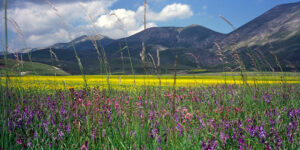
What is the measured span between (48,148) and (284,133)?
9.86 ft

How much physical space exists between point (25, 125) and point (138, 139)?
1.58 metres

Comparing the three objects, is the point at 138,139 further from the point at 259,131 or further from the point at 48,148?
the point at 259,131

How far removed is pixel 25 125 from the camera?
2.83m

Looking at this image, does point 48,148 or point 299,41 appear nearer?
point 48,148

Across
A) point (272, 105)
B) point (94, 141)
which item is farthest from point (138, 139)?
point (272, 105)

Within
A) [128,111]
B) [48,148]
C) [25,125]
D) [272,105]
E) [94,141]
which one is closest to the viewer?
[48,148]

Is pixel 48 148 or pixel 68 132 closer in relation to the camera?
pixel 48 148

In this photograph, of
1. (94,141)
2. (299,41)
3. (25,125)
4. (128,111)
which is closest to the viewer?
(94,141)

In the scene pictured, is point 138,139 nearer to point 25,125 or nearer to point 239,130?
point 239,130

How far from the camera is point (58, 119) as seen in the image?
11.1ft

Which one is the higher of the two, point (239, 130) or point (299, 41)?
point (299, 41)

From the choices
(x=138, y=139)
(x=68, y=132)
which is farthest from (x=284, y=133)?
(x=68, y=132)

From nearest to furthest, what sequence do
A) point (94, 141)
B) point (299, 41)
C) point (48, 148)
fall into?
point (48, 148) → point (94, 141) → point (299, 41)

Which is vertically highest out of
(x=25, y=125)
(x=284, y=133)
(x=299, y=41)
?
(x=299, y=41)
